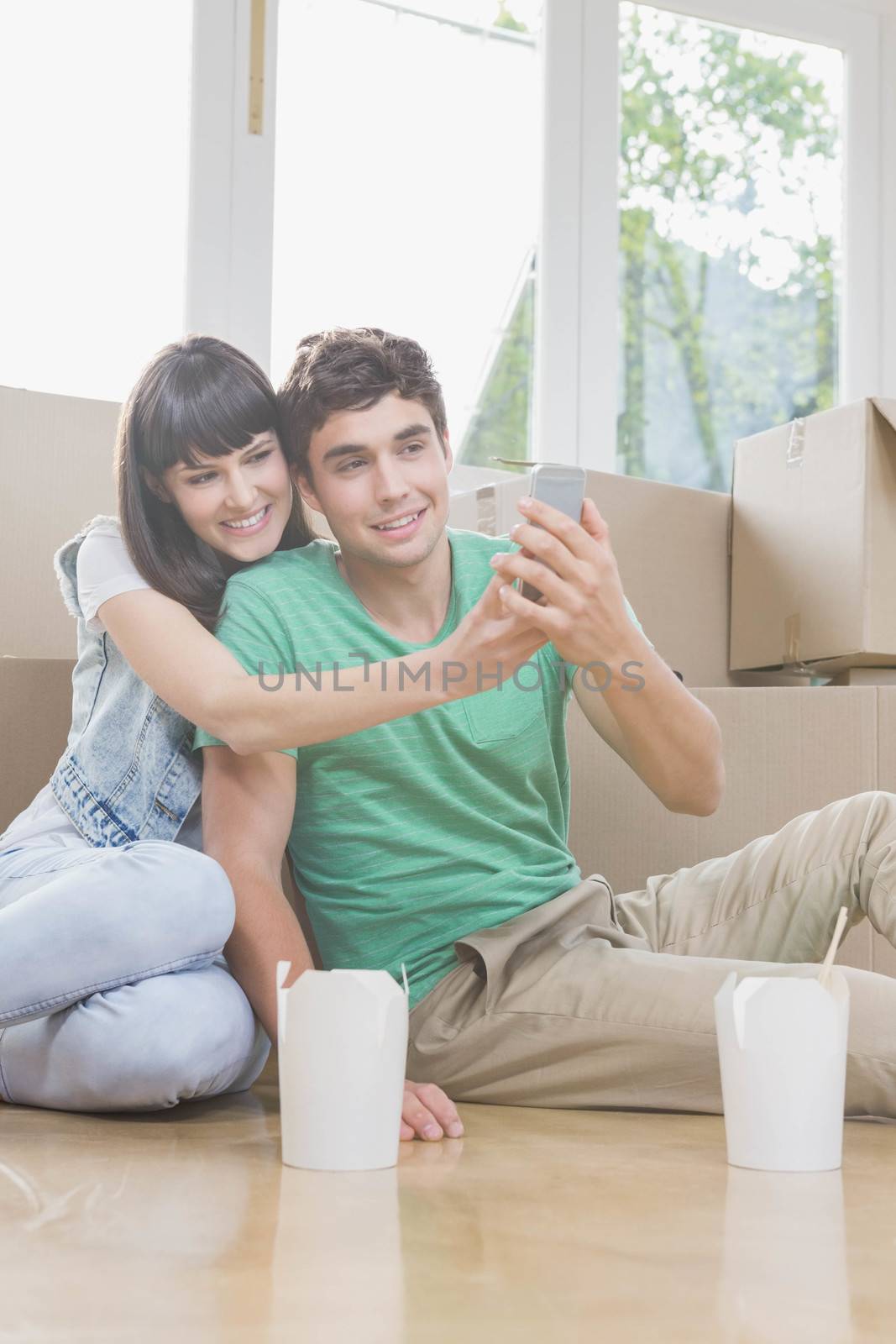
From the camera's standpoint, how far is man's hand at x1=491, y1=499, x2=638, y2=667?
3.16 feet

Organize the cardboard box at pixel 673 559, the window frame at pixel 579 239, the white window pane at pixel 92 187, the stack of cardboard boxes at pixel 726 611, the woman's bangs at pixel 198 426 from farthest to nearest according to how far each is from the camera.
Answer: the window frame at pixel 579 239
the white window pane at pixel 92 187
the cardboard box at pixel 673 559
the stack of cardboard boxes at pixel 726 611
the woman's bangs at pixel 198 426

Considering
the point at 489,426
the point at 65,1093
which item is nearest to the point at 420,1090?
the point at 65,1093

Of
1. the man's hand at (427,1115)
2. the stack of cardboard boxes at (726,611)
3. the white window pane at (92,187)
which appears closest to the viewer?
the man's hand at (427,1115)

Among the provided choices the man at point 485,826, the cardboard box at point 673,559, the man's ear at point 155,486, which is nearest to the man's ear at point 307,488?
the man at point 485,826

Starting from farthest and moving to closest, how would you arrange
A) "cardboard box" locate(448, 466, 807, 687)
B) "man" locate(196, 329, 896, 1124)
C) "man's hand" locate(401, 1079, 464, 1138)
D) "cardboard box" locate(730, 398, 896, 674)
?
1. "cardboard box" locate(448, 466, 807, 687)
2. "cardboard box" locate(730, 398, 896, 674)
3. "man" locate(196, 329, 896, 1124)
4. "man's hand" locate(401, 1079, 464, 1138)

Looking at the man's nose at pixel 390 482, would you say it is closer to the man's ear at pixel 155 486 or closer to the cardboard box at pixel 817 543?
the man's ear at pixel 155 486

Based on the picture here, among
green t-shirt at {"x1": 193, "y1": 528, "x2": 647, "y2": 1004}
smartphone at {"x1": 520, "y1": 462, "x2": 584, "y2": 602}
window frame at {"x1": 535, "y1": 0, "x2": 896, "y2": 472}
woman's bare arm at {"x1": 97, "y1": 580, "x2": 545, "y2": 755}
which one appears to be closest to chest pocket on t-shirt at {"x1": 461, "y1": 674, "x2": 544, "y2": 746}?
green t-shirt at {"x1": 193, "y1": 528, "x2": 647, "y2": 1004}

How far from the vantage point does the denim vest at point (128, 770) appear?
1.09 m

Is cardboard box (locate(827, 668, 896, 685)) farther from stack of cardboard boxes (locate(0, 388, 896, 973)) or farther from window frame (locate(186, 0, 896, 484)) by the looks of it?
window frame (locate(186, 0, 896, 484))

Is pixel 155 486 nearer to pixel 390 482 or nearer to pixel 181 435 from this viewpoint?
pixel 181 435

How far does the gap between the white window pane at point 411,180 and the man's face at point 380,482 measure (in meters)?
0.97

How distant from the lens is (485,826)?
3.63 ft

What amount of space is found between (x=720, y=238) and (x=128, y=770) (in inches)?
68.9

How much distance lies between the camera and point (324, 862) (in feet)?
3.66
